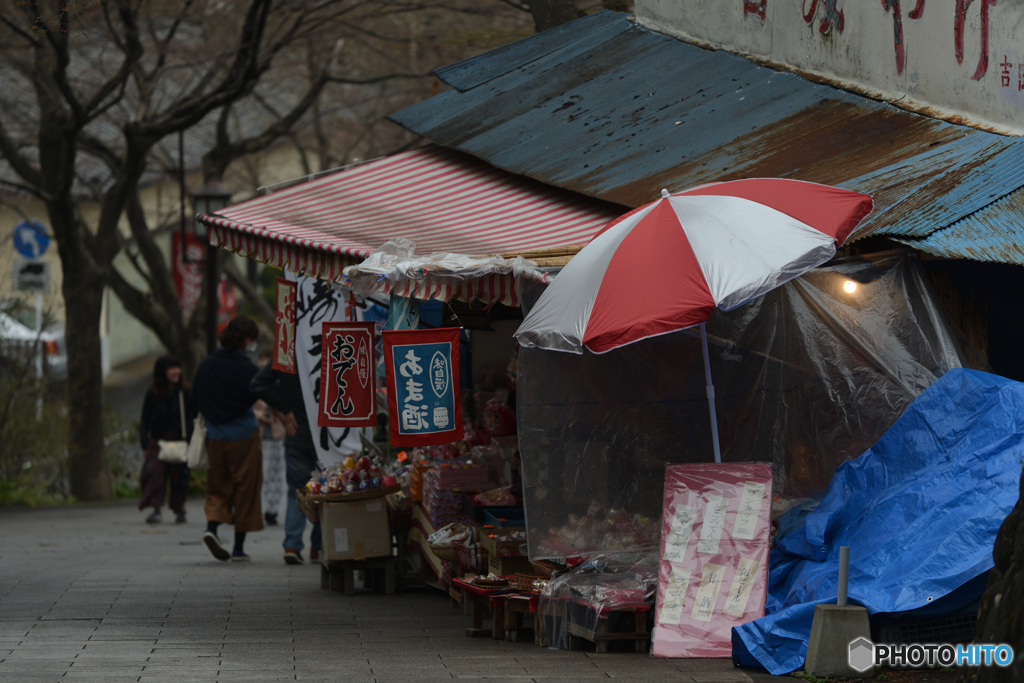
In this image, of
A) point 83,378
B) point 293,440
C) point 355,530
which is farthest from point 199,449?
point 83,378

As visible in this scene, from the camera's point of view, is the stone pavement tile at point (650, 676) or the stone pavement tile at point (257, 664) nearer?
the stone pavement tile at point (650, 676)

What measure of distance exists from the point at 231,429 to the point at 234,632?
11.9 feet

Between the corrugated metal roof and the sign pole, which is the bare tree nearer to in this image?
the sign pole

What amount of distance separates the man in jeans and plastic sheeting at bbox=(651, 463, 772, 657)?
476 centimetres

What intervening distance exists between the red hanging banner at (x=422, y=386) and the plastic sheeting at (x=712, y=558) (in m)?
1.60

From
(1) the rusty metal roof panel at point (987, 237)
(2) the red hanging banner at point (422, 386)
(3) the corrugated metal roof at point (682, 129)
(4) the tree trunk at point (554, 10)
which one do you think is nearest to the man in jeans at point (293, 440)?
(3) the corrugated metal roof at point (682, 129)

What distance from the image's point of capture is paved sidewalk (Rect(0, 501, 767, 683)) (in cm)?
616

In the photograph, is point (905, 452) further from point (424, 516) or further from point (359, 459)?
point (359, 459)

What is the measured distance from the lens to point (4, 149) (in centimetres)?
1567

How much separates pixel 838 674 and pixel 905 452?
142 centimetres

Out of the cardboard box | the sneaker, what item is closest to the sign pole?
the sneaker

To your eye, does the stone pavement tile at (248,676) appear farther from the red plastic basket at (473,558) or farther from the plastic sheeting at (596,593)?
the red plastic basket at (473,558)

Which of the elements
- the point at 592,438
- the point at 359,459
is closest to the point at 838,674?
the point at 592,438

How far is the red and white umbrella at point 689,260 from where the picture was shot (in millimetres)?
5930
